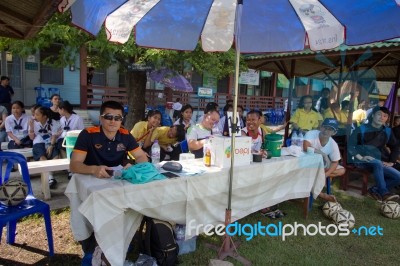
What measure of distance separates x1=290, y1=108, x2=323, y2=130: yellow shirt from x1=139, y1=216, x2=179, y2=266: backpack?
4.85 meters

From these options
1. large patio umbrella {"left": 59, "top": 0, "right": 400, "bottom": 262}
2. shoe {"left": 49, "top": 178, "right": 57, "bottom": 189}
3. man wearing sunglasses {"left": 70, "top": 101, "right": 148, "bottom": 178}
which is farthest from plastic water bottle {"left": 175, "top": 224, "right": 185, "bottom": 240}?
shoe {"left": 49, "top": 178, "right": 57, "bottom": 189}

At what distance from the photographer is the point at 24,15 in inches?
122

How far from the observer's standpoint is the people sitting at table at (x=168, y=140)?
480 centimetres

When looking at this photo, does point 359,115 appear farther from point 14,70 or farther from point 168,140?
point 14,70

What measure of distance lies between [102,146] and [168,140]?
6.78 ft

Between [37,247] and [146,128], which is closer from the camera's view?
[37,247]

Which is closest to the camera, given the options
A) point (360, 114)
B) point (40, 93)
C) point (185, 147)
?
point (185, 147)

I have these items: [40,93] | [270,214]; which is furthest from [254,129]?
[40,93]

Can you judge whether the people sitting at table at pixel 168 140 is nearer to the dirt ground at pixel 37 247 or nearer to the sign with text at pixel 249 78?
the dirt ground at pixel 37 247

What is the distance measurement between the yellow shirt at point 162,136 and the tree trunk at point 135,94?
1701 millimetres

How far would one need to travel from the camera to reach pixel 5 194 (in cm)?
267

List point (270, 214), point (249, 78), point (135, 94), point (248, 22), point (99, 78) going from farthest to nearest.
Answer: point (249, 78)
point (99, 78)
point (135, 94)
point (270, 214)
point (248, 22)

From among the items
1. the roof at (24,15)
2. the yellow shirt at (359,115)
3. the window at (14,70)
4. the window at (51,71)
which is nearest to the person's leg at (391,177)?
the yellow shirt at (359,115)

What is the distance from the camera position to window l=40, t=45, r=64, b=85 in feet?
37.5
